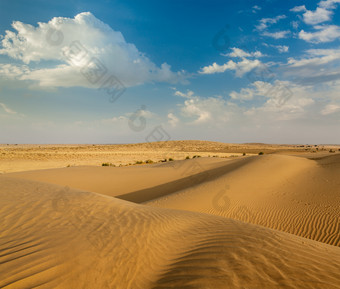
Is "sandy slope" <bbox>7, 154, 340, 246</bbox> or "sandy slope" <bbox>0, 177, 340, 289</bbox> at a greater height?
"sandy slope" <bbox>0, 177, 340, 289</bbox>

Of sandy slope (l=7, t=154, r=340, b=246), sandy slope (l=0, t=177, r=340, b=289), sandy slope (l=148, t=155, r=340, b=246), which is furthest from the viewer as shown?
sandy slope (l=7, t=154, r=340, b=246)

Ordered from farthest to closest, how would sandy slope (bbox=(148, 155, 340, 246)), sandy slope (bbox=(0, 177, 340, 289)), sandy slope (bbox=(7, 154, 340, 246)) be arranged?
1. sandy slope (bbox=(7, 154, 340, 246))
2. sandy slope (bbox=(148, 155, 340, 246))
3. sandy slope (bbox=(0, 177, 340, 289))

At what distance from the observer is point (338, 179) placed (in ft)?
40.0

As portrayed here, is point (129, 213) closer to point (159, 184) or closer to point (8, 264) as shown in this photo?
point (8, 264)

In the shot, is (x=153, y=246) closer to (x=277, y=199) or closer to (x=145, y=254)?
(x=145, y=254)

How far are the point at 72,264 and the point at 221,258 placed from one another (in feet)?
7.67

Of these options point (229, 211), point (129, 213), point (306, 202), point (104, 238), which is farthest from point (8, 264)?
point (306, 202)

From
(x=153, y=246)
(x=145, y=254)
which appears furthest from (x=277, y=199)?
(x=145, y=254)

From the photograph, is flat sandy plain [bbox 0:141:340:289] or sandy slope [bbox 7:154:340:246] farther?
sandy slope [bbox 7:154:340:246]

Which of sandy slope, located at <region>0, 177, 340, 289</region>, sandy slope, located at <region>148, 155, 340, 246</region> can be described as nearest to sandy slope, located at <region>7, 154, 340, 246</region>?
sandy slope, located at <region>148, 155, 340, 246</region>

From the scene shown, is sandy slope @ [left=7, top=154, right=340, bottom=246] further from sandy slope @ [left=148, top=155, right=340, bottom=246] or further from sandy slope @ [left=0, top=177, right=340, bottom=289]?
sandy slope @ [left=0, top=177, right=340, bottom=289]

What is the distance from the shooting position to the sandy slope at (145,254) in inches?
116

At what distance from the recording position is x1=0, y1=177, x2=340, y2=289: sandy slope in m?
2.95

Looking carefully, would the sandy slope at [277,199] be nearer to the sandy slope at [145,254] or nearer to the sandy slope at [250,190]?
the sandy slope at [250,190]
